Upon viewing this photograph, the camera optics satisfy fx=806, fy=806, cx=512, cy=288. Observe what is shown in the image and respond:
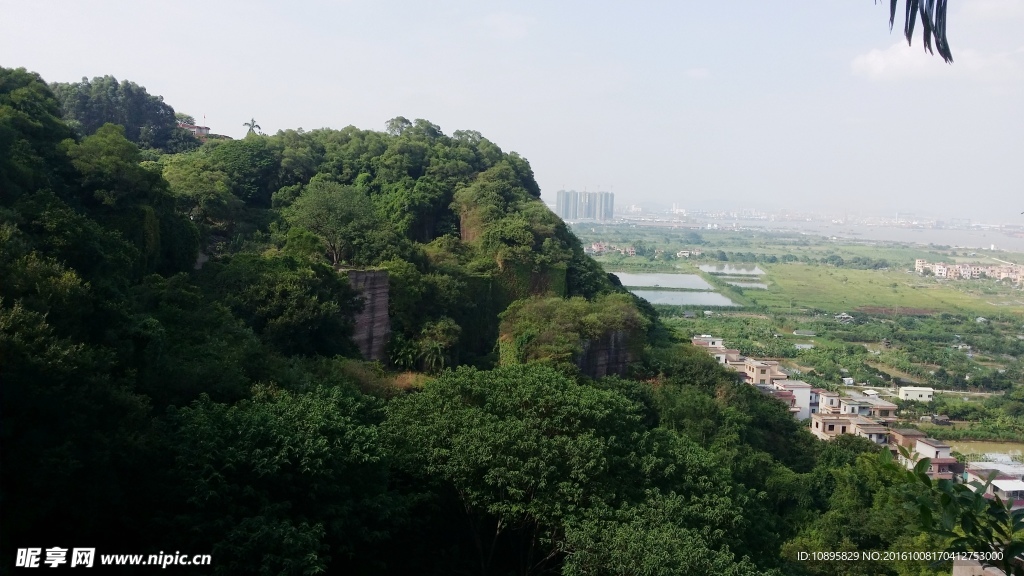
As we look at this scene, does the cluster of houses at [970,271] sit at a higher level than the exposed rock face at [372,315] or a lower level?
lower

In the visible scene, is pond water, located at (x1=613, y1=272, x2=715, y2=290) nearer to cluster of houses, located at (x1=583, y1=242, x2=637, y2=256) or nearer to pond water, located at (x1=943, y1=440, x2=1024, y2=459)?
cluster of houses, located at (x1=583, y1=242, x2=637, y2=256)

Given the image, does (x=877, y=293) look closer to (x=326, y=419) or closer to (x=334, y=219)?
(x=334, y=219)

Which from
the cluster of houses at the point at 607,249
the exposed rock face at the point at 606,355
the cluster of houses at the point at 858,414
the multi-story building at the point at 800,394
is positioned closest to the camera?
the exposed rock face at the point at 606,355

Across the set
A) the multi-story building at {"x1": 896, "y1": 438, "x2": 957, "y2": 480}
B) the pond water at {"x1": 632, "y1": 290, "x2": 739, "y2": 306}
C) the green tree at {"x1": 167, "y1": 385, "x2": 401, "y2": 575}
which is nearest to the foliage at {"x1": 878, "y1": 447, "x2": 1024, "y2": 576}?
the green tree at {"x1": 167, "y1": 385, "x2": 401, "y2": 575}

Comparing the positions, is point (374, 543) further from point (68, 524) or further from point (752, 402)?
point (752, 402)

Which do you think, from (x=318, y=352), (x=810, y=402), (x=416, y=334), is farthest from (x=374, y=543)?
(x=810, y=402)

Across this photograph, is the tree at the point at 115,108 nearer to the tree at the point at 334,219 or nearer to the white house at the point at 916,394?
the tree at the point at 334,219

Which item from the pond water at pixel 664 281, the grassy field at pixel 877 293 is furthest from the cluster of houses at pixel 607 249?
the grassy field at pixel 877 293
